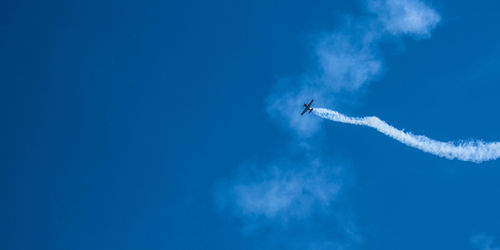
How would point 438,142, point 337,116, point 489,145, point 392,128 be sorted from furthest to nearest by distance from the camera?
point 337,116 < point 392,128 < point 438,142 < point 489,145

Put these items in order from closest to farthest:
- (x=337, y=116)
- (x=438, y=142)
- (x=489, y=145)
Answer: (x=489, y=145)
(x=438, y=142)
(x=337, y=116)

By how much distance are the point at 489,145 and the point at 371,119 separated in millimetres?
17271

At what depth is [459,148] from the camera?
196 feet

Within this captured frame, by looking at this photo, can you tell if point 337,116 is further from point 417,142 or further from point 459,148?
point 459,148

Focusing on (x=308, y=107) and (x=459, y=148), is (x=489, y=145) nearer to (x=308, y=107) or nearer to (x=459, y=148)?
(x=459, y=148)

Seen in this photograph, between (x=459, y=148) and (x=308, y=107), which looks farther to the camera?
(x=308, y=107)

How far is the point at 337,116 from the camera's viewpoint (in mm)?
73688

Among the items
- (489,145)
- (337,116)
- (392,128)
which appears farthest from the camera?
(337,116)

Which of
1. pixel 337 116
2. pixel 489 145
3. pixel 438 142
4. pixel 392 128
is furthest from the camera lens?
pixel 337 116

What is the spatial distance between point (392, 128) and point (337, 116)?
9.21 metres

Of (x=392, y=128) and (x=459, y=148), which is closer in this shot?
(x=459, y=148)

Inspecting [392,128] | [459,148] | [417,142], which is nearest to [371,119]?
[392,128]

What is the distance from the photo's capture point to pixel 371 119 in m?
70.1

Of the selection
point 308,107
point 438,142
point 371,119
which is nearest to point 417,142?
point 438,142
